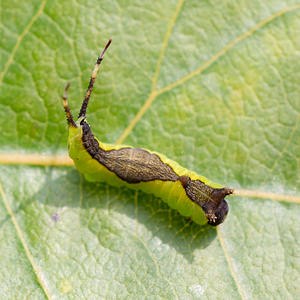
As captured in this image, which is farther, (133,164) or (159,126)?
(159,126)

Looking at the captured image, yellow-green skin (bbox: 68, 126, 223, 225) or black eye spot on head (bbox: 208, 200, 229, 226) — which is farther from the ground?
black eye spot on head (bbox: 208, 200, 229, 226)

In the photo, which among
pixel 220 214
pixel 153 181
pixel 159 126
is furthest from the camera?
pixel 159 126

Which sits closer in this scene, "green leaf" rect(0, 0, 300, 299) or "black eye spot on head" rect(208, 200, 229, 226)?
"black eye spot on head" rect(208, 200, 229, 226)

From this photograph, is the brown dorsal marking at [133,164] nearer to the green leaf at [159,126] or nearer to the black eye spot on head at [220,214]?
the green leaf at [159,126]

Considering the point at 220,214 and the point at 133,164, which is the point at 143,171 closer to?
the point at 133,164

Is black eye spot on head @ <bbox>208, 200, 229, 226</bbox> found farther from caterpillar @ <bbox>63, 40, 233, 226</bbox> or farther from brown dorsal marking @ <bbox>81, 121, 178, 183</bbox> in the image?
brown dorsal marking @ <bbox>81, 121, 178, 183</bbox>

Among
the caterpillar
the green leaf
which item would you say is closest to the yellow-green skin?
the caterpillar

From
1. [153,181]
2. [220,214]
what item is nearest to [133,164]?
[153,181]
